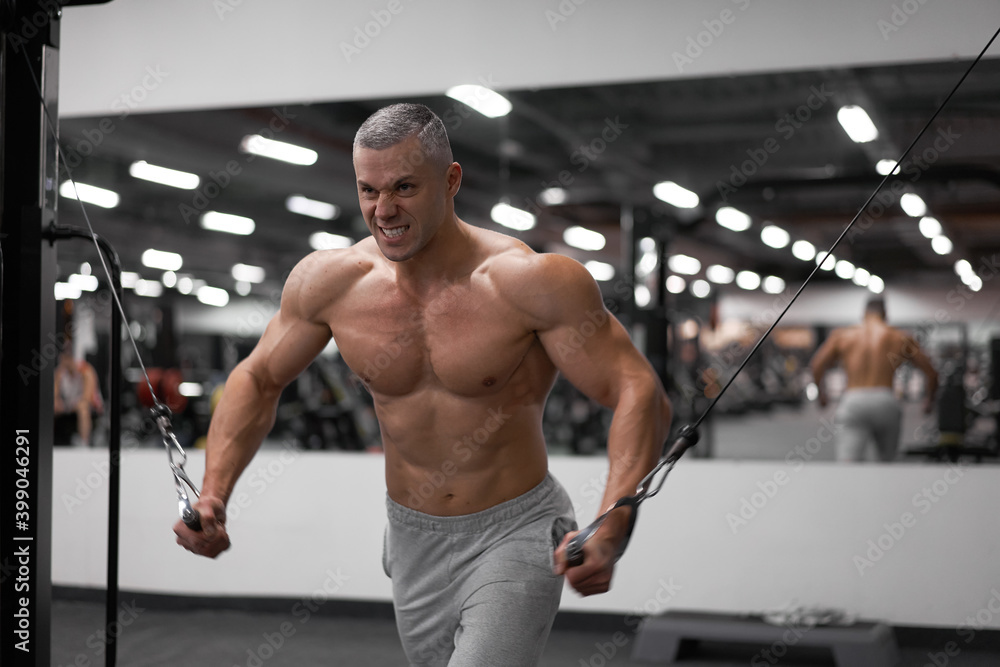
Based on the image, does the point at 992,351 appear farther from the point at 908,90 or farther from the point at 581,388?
the point at 581,388

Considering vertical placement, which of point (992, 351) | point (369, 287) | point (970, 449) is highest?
point (369, 287)

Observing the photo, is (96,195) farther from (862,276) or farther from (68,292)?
(862,276)

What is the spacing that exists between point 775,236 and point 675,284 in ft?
1.67

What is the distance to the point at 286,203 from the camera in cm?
556

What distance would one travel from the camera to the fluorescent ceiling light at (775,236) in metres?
4.66

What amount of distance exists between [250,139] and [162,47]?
2.08ft

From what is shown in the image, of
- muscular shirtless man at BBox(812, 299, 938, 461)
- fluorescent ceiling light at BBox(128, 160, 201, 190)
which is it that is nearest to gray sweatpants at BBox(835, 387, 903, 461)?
muscular shirtless man at BBox(812, 299, 938, 461)

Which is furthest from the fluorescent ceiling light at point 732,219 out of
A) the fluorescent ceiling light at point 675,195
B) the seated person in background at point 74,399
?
the seated person in background at point 74,399

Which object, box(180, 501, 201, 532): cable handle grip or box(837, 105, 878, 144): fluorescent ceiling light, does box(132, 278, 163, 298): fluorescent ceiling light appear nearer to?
box(837, 105, 878, 144): fluorescent ceiling light

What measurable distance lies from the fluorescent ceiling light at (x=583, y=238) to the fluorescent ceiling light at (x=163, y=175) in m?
1.97

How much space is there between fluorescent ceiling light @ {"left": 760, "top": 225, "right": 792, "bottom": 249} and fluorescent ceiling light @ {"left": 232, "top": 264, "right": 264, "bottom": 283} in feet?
10.5

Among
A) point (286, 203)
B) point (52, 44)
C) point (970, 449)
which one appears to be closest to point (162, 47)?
point (286, 203)

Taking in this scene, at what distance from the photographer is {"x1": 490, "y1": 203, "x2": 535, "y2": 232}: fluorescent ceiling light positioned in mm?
4809

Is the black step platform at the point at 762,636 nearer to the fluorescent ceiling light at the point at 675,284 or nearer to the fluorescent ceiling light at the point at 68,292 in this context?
the fluorescent ceiling light at the point at 675,284
